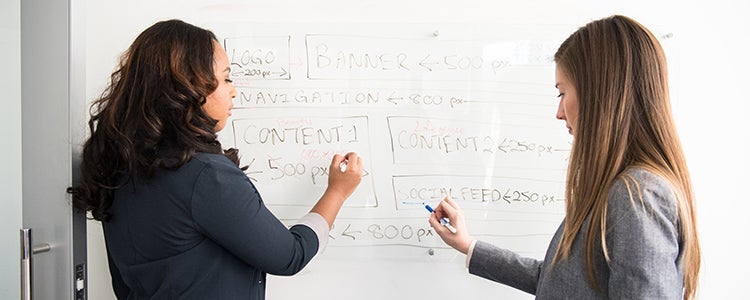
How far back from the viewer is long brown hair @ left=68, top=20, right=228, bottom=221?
881 mm

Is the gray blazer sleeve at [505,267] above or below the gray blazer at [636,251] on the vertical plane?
below

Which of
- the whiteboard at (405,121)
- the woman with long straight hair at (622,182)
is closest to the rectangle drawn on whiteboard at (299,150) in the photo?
the whiteboard at (405,121)

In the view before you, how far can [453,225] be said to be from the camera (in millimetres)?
1240

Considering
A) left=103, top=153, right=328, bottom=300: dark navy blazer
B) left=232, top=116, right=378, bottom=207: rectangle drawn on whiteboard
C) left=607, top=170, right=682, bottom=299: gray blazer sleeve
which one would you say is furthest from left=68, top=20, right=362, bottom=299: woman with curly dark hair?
left=607, top=170, right=682, bottom=299: gray blazer sleeve

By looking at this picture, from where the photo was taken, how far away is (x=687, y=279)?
862 millimetres

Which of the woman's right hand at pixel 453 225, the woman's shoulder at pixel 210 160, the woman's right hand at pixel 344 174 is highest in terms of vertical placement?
the woman's shoulder at pixel 210 160

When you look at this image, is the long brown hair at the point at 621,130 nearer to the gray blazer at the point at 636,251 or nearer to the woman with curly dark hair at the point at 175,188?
the gray blazer at the point at 636,251

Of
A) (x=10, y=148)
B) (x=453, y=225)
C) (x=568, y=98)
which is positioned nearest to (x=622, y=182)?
(x=568, y=98)

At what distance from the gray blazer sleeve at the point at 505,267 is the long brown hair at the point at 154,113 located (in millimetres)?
605

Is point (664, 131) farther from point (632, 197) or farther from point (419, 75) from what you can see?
point (419, 75)

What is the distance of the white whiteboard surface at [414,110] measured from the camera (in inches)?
54.4

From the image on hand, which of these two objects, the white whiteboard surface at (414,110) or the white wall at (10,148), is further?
the white whiteboard surface at (414,110)

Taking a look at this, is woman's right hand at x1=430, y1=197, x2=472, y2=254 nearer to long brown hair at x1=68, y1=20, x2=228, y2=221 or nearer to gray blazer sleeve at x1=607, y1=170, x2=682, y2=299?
gray blazer sleeve at x1=607, y1=170, x2=682, y2=299

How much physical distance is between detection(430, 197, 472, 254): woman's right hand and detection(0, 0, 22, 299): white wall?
94 cm
